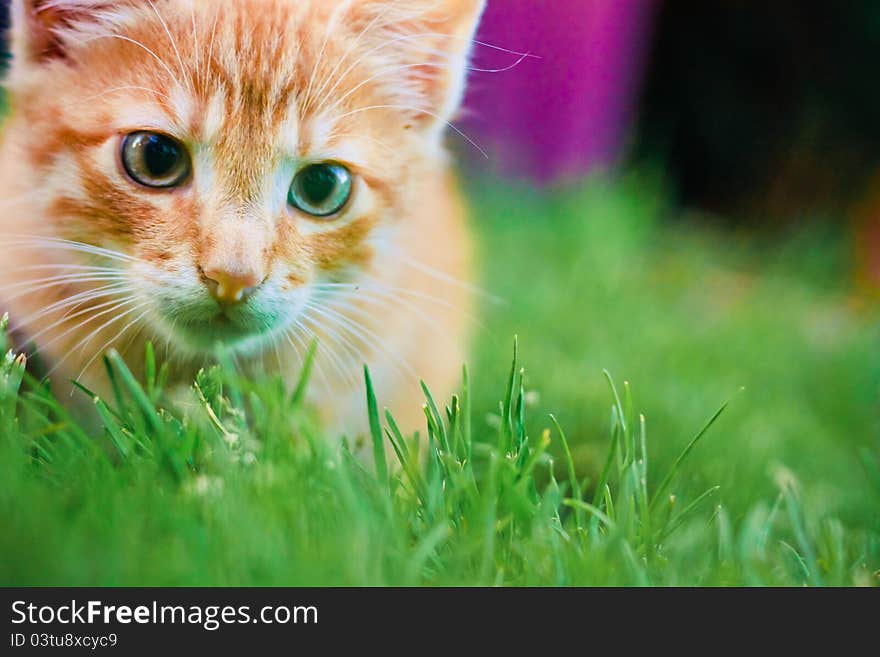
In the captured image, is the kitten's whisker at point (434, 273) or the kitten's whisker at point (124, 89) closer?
the kitten's whisker at point (124, 89)

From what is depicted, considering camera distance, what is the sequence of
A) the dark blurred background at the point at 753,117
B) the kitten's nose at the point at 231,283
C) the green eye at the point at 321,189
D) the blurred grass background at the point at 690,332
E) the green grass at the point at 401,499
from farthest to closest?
1. the dark blurred background at the point at 753,117
2. the blurred grass background at the point at 690,332
3. the green eye at the point at 321,189
4. the kitten's nose at the point at 231,283
5. the green grass at the point at 401,499

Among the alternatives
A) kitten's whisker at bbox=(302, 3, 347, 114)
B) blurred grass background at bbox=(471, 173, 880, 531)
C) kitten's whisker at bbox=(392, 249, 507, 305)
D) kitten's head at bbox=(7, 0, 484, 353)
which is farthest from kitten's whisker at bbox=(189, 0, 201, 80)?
blurred grass background at bbox=(471, 173, 880, 531)

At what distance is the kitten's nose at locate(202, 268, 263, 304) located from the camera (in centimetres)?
89

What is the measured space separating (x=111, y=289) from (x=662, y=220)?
88.8 inches

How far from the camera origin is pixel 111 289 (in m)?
0.95

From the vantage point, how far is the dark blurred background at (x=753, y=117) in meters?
2.60

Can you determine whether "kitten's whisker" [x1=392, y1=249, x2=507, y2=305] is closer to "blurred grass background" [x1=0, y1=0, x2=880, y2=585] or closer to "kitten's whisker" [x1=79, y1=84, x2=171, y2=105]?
"blurred grass background" [x1=0, y1=0, x2=880, y2=585]

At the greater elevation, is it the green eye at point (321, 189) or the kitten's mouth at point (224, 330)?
the green eye at point (321, 189)

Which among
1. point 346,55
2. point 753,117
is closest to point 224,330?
point 346,55

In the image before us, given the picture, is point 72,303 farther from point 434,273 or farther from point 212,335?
point 434,273

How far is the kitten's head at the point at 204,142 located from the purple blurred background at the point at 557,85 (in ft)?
0.39

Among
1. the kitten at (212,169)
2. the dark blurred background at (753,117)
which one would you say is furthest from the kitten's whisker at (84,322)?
the dark blurred background at (753,117)

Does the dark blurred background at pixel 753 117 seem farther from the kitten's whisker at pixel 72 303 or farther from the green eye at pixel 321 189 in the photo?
the kitten's whisker at pixel 72 303

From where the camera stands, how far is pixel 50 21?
3.07 feet
